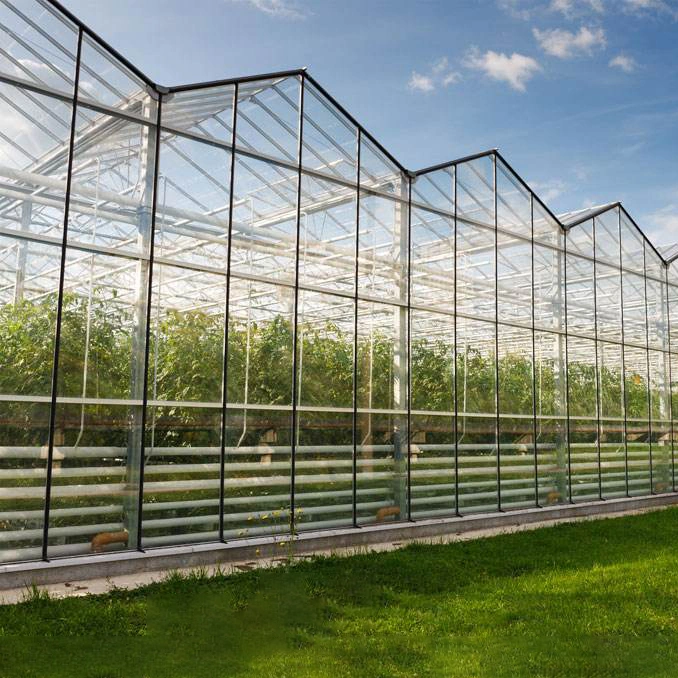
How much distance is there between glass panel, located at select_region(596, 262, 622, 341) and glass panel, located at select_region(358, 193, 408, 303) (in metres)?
5.48

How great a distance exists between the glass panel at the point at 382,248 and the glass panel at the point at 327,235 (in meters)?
0.22

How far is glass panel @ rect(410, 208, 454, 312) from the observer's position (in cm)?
1155

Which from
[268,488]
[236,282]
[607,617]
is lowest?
[607,617]

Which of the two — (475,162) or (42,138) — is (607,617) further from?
(475,162)

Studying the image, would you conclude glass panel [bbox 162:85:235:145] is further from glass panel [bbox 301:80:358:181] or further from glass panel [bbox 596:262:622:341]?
glass panel [bbox 596:262:622:341]

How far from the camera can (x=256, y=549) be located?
891cm

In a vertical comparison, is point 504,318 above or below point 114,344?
above

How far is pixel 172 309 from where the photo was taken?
860cm

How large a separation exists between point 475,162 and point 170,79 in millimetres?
5799

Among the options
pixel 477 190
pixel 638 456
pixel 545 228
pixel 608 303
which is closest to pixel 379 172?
pixel 477 190

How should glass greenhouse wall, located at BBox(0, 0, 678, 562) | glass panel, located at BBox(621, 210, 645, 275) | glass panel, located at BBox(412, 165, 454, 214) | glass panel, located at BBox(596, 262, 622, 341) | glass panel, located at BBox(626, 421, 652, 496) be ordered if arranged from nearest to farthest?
1. glass greenhouse wall, located at BBox(0, 0, 678, 562)
2. glass panel, located at BBox(412, 165, 454, 214)
3. glass panel, located at BBox(596, 262, 622, 341)
4. glass panel, located at BBox(626, 421, 652, 496)
5. glass panel, located at BBox(621, 210, 645, 275)

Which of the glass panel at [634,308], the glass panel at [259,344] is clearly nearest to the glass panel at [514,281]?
the glass panel at [634,308]

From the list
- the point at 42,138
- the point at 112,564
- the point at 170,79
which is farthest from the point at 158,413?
the point at 170,79

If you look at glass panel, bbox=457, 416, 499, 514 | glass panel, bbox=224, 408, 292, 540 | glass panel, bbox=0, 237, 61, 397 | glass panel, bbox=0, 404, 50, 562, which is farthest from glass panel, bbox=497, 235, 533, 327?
glass panel, bbox=0, 404, 50, 562
